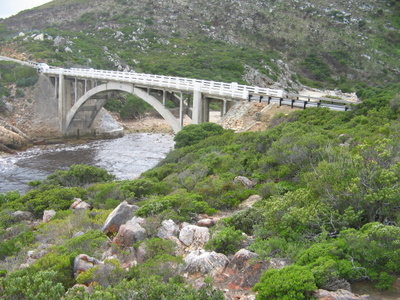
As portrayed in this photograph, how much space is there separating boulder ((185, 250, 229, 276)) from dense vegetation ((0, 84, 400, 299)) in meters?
0.36

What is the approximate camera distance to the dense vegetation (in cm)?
791

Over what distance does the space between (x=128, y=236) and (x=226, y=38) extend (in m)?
76.7

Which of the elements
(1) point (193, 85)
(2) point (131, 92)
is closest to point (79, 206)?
(1) point (193, 85)

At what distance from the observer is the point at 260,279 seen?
26.3 ft

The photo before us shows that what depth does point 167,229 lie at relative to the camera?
444 inches

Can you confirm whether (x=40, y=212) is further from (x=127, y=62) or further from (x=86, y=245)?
(x=127, y=62)

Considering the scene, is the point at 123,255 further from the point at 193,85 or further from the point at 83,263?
the point at 193,85

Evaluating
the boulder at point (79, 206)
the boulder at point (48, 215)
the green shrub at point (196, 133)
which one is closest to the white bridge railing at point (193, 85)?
the green shrub at point (196, 133)

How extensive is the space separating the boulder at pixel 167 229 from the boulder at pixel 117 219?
60.8 inches

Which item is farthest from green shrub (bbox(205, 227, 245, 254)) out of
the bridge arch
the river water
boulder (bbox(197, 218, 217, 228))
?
the bridge arch

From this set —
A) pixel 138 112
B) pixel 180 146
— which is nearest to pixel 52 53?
pixel 138 112

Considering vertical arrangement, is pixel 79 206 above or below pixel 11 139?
above

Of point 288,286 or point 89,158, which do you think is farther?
point 89,158

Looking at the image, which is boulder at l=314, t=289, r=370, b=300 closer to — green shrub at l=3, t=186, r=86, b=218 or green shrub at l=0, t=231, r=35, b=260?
green shrub at l=0, t=231, r=35, b=260
